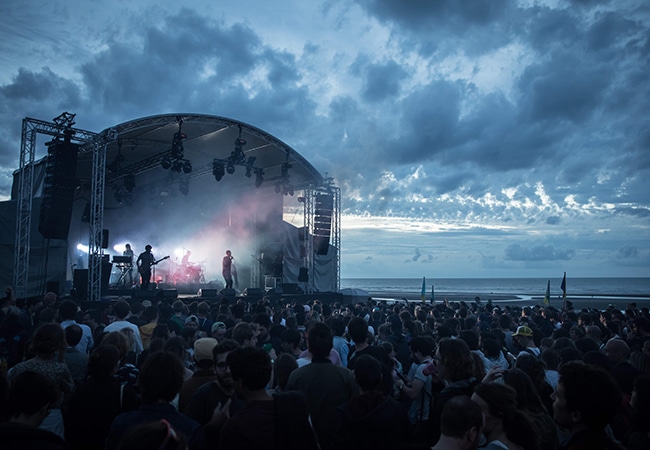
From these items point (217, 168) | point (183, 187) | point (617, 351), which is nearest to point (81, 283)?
point (217, 168)

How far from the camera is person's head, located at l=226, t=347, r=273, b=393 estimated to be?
259 centimetres

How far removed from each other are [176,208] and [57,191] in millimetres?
11996

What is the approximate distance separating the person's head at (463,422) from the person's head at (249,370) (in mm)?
1035

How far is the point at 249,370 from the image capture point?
2588 mm

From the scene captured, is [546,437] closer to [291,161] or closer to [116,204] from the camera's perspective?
[291,161]

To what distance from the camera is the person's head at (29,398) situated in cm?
234

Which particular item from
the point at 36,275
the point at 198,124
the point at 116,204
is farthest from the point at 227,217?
the point at 36,275

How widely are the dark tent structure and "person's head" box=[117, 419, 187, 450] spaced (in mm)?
14694

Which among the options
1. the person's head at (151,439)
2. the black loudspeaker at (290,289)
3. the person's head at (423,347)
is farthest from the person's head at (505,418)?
the black loudspeaker at (290,289)

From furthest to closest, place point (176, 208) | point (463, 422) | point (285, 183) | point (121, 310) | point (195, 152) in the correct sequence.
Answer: point (176, 208)
point (285, 183)
point (195, 152)
point (121, 310)
point (463, 422)

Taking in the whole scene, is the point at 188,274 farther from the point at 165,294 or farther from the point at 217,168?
the point at 165,294

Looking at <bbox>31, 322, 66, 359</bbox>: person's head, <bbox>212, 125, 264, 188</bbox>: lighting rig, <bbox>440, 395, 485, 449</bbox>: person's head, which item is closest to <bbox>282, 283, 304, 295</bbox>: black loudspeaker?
<bbox>212, 125, 264, 188</bbox>: lighting rig

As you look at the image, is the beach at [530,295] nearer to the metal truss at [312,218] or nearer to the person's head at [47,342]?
the metal truss at [312,218]

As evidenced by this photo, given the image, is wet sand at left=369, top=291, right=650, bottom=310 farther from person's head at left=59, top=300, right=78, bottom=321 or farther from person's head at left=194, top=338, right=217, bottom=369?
person's head at left=194, top=338, right=217, bottom=369
